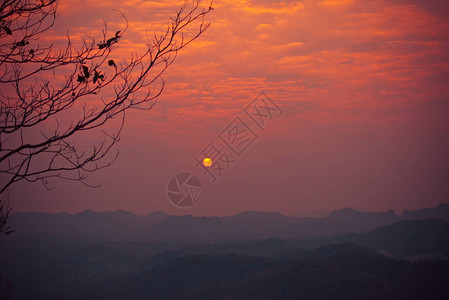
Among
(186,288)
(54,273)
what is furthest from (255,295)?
(54,273)

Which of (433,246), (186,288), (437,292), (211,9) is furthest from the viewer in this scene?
(433,246)

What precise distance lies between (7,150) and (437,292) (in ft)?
327

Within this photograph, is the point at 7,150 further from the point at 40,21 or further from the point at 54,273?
the point at 54,273

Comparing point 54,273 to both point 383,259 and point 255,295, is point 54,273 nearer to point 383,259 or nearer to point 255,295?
point 255,295

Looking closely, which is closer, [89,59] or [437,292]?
[89,59]

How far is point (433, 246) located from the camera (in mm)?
194250

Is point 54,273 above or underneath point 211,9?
underneath

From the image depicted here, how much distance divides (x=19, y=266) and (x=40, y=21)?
607 feet

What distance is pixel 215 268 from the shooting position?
5733 inches

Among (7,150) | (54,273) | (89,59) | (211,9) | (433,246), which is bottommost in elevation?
(433,246)

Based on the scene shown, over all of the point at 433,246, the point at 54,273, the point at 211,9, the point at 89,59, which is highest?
the point at 211,9

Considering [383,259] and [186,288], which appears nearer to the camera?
[383,259]

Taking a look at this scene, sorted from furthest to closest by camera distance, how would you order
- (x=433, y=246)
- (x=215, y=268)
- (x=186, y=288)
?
(x=433, y=246) → (x=215, y=268) → (x=186, y=288)

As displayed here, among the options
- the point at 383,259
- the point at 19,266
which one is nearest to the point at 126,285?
the point at 19,266
